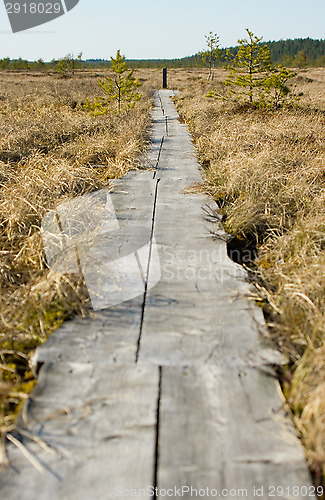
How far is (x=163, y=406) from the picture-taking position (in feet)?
5.43

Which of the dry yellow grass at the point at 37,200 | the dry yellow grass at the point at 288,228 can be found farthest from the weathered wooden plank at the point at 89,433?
the dry yellow grass at the point at 288,228

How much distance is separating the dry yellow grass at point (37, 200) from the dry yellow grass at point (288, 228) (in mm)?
1240

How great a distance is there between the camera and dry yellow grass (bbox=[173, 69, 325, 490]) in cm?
174

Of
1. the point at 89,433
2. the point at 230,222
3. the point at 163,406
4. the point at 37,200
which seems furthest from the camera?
the point at 37,200

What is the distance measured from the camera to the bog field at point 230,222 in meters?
1.90

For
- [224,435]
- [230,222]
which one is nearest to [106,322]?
[224,435]

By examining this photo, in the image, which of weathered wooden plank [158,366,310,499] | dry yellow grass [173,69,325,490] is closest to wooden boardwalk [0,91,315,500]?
weathered wooden plank [158,366,310,499]

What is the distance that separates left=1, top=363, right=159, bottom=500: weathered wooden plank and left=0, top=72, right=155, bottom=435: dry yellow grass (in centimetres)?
16

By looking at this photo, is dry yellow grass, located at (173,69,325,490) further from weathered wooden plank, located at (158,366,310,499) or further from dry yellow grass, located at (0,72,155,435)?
dry yellow grass, located at (0,72,155,435)

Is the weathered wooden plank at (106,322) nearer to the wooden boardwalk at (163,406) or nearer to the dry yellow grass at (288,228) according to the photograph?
the wooden boardwalk at (163,406)

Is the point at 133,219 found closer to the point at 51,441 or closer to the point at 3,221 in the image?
the point at 3,221

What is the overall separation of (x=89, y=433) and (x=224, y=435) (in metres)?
0.55

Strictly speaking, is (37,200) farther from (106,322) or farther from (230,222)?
(106,322)

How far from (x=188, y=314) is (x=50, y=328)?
0.83 metres
